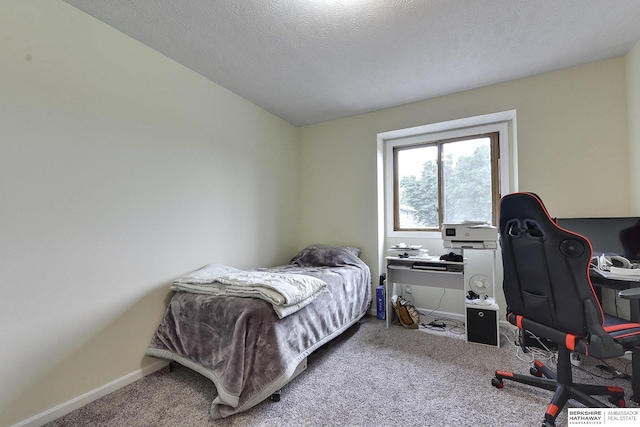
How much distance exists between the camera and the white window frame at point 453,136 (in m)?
2.90

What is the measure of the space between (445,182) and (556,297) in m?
2.09

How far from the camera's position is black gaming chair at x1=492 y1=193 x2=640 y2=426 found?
1.31 meters

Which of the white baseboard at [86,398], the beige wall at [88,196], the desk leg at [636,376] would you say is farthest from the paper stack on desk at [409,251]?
the white baseboard at [86,398]

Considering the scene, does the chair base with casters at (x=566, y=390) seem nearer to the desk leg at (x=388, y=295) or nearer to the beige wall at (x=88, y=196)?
the desk leg at (x=388, y=295)

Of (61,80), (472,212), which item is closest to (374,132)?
(472,212)

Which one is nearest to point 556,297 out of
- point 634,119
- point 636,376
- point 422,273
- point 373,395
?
point 636,376

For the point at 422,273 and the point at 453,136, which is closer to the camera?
the point at 422,273

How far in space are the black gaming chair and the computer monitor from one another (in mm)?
790

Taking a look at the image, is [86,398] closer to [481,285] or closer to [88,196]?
[88,196]

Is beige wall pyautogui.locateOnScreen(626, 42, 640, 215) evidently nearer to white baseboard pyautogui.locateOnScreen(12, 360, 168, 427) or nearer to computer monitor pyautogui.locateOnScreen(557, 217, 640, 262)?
computer monitor pyautogui.locateOnScreen(557, 217, 640, 262)

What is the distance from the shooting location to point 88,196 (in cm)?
177

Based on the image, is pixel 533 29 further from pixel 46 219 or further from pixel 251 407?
pixel 46 219

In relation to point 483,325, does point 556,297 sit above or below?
above

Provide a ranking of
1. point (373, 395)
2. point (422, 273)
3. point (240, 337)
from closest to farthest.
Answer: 1. point (240, 337)
2. point (373, 395)
3. point (422, 273)
